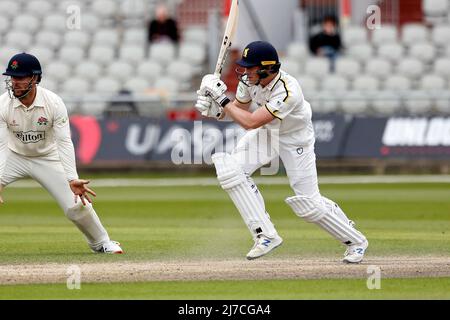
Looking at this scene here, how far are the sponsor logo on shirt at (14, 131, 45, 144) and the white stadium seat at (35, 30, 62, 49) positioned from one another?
13789 mm

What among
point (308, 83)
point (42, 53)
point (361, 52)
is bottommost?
point (308, 83)

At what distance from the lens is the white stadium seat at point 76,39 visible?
23.2m

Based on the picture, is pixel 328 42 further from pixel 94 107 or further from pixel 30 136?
pixel 30 136

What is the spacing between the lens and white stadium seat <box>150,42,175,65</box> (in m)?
22.6

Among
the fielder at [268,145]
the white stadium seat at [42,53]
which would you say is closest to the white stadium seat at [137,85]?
the white stadium seat at [42,53]

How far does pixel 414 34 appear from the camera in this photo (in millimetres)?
22656

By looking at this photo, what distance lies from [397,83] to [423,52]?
3.80ft

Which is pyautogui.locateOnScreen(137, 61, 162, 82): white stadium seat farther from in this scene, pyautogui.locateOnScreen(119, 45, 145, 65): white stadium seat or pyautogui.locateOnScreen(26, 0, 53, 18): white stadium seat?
pyautogui.locateOnScreen(26, 0, 53, 18): white stadium seat

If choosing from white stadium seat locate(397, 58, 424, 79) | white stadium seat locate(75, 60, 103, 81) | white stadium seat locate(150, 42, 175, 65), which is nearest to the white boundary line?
white stadium seat locate(397, 58, 424, 79)

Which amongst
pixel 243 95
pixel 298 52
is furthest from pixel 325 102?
pixel 243 95

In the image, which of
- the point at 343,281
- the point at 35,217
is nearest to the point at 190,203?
the point at 35,217

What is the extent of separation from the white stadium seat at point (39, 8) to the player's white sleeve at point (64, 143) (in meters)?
14.9
